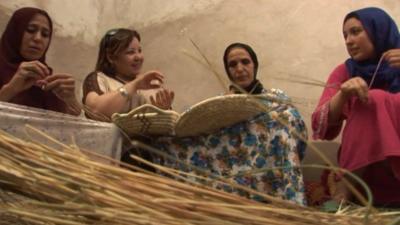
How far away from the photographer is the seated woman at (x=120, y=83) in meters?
1.28

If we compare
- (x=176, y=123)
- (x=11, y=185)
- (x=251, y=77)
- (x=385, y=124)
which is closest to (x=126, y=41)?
(x=251, y=77)

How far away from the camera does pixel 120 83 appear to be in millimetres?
1513

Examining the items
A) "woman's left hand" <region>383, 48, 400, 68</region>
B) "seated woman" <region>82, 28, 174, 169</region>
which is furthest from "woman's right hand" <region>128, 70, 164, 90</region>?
"woman's left hand" <region>383, 48, 400, 68</region>

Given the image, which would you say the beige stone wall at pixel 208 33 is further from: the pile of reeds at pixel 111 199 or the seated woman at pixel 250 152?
the pile of reeds at pixel 111 199

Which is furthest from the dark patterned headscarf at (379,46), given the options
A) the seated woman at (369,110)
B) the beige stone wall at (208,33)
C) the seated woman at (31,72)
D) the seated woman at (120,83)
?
the seated woman at (31,72)

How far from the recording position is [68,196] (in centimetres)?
55

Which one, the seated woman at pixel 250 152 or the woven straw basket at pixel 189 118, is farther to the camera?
the seated woman at pixel 250 152

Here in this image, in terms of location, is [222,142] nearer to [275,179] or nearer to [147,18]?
[275,179]

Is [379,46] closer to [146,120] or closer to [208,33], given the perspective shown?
[146,120]

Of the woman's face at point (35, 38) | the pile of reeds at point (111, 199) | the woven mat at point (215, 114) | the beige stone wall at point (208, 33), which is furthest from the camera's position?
the beige stone wall at point (208, 33)

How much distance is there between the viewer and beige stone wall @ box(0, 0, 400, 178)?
6.98ft

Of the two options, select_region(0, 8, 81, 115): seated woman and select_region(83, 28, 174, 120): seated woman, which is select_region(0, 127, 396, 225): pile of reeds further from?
select_region(83, 28, 174, 120): seated woman

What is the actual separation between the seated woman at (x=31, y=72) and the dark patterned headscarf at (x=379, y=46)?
818 millimetres

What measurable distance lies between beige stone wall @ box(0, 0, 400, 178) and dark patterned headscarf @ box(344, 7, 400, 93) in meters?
0.48
